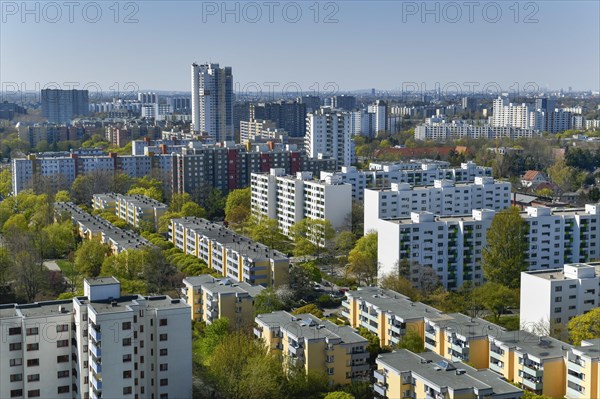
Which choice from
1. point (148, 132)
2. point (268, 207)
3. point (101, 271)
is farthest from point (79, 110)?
point (101, 271)

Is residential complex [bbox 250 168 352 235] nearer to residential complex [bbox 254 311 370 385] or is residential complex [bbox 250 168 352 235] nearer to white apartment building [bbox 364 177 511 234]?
white apartment building [bbox 364 177 511 234]

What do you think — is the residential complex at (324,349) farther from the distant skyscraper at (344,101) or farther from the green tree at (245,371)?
the distant skyscraper at (344,101)

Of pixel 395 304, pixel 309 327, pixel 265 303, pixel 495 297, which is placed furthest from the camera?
pixel 495 297

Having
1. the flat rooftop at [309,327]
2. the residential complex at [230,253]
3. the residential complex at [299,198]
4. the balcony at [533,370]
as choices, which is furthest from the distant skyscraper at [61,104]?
the balcony at [533,370]

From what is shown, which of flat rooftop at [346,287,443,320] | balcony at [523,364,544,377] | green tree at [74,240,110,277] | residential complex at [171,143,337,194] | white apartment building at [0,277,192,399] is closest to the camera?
white apartment building at [0,277,192,399]

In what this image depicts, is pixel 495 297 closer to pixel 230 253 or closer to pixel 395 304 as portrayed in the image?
pixel 395 304

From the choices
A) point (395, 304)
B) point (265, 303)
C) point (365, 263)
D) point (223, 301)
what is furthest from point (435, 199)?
point (223, 301)

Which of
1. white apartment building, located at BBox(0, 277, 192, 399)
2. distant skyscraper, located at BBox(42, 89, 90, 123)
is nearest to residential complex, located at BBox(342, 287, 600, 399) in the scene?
white apartment building, located at BBox(0, 277, 192, 399)
